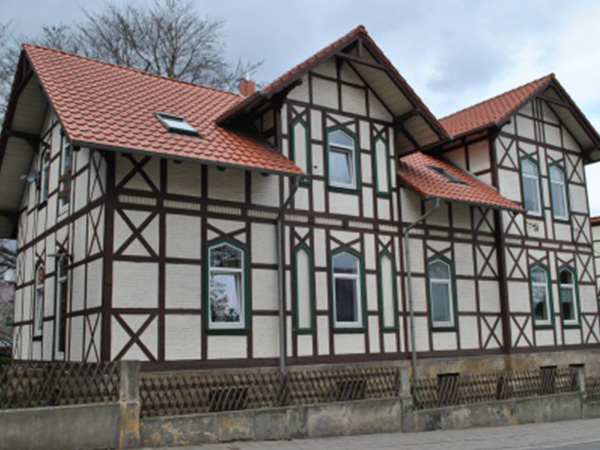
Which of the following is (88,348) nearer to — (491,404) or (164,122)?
(164,122)

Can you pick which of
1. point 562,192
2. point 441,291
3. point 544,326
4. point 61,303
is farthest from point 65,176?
point 562,192

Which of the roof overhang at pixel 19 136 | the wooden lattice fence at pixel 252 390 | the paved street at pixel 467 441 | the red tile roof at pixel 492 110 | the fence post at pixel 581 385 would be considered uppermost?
the red tile roof at pixel 492 110

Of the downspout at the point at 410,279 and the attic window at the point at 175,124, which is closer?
the attic window at the point at 175,124

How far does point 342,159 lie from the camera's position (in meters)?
17.1

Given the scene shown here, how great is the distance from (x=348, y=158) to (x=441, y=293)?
4.38 m

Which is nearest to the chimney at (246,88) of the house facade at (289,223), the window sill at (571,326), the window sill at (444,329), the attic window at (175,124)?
the house facade at (289,223)

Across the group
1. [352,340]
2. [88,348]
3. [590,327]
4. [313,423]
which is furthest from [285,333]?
[590,327]

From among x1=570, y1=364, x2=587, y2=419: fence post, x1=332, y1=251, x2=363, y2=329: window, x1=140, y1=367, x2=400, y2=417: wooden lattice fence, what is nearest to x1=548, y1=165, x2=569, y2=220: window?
x1=570, y1=364, x2=587, y2=419: fence post

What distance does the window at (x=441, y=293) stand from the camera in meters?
17.8

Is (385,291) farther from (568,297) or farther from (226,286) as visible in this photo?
(568,297)

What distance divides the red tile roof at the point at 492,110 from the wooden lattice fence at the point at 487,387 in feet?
24.3

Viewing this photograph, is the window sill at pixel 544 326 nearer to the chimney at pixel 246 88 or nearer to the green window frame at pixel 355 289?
the green window frame at pixel 355 289

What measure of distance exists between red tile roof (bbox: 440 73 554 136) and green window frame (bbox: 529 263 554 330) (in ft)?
14.9

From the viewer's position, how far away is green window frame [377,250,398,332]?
1663 centimetres
